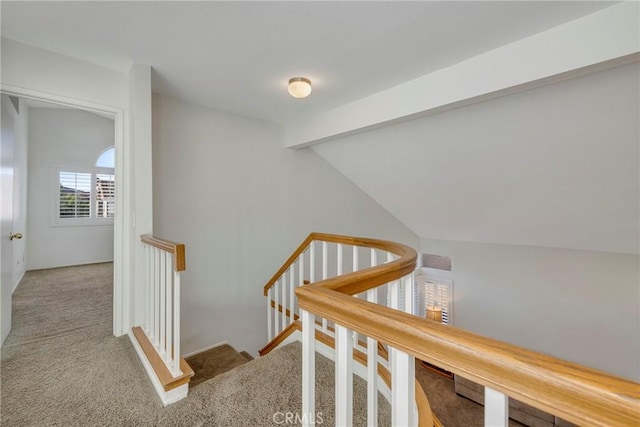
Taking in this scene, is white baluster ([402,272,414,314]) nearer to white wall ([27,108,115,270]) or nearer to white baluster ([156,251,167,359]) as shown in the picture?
white baluster ([156,251,167,359])

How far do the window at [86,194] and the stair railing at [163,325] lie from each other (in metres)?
3.54

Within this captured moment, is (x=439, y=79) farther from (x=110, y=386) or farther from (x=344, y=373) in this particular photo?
(x=110, y=386)

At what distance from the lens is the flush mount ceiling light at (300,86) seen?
244 centimetres

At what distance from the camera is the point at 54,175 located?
15.2ft

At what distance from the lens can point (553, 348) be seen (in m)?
4.22

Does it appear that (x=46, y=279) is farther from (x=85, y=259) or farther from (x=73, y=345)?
(x=73, y=345)

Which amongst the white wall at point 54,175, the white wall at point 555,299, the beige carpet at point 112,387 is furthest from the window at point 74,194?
the white wall at point 555,299

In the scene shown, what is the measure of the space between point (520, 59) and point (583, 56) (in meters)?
0.33

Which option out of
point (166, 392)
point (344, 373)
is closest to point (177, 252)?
point (166, 392)

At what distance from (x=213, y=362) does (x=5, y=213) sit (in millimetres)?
2225

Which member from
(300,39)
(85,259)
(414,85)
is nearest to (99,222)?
(85,259)

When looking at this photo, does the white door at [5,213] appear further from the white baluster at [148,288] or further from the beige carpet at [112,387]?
the white baluster at [148,288]

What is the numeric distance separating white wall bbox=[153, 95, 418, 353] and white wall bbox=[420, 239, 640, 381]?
303cm

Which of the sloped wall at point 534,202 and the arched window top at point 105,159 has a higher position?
the arched window top at point 105,159
